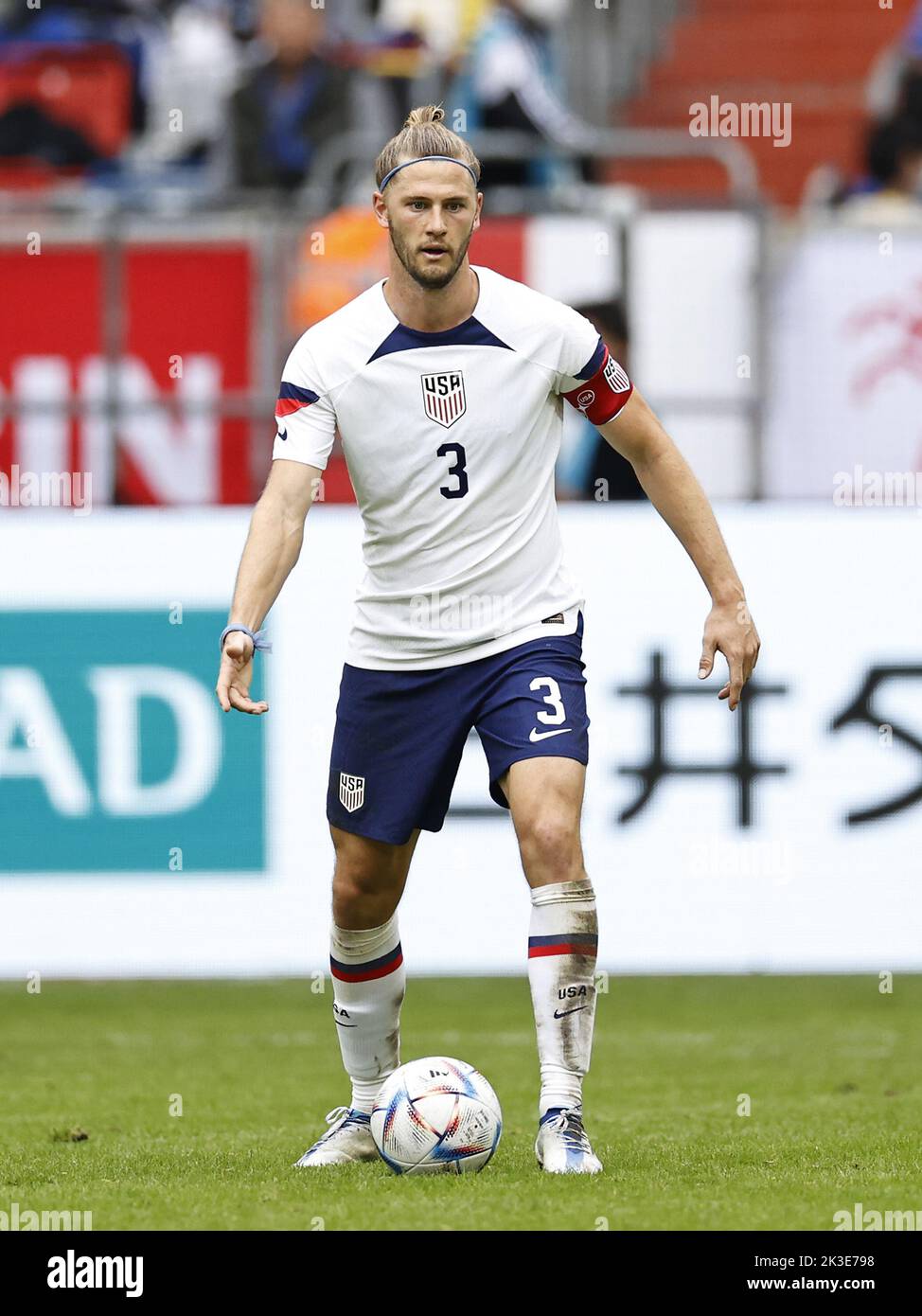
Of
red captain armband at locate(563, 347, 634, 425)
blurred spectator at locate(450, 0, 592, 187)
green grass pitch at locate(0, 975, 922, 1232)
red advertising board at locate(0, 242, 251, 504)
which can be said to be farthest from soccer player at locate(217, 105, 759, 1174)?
blurred spectator at locate(450, 0, 592, 187)

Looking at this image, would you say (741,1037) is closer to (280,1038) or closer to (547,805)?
(280,1038)

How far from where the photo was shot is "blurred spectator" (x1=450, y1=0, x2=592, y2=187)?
47.7ft

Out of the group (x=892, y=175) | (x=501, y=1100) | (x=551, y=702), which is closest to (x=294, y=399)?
(x=551, y=702)

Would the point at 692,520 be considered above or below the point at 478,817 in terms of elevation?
below

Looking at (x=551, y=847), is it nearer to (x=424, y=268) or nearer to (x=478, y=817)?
(x=424, y=268)

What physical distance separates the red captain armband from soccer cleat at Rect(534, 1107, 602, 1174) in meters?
1.83

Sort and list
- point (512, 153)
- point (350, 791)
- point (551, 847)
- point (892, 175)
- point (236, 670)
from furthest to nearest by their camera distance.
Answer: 1. point (892, 175)
2. point (512, 153)
3. point (350, 791)
4. point (551, 847)
5. point (236, 670)

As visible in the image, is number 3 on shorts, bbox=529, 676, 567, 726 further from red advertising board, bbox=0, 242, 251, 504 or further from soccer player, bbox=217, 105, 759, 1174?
red advertising board, bbox=0, 242, 251, 504

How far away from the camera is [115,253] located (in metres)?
13.1

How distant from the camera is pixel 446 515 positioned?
6406mm

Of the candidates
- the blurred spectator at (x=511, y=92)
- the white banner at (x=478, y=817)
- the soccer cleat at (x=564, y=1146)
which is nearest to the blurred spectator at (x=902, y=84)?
the blurred spectator at (x=511, y=92)

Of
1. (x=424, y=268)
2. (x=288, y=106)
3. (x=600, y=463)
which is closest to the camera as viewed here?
(x=424, y=268)

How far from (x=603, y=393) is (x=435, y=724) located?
3.23 ft

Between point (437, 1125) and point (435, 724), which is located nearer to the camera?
point (437, 1125)
